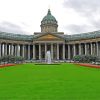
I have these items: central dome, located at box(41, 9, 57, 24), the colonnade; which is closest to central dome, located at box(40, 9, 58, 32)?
central dome, located at box(41, 9, 57, 24)

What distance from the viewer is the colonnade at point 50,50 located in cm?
12606

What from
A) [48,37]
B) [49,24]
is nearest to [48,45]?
[48,37]

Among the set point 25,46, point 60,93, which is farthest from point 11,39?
point 60,93

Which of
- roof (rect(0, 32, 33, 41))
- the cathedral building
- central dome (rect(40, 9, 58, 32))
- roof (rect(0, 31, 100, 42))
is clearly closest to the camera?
roof (rect(0, 31, 100, 42))

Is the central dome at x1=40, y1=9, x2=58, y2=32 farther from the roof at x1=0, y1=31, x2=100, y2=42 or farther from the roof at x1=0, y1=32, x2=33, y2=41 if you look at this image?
A: the roof at x1=0, y1=32, x2=33, y2=41

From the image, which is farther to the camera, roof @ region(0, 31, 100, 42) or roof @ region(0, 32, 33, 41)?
roof @ region(0, 32, 33, 41)

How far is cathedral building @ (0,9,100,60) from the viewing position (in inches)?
4752

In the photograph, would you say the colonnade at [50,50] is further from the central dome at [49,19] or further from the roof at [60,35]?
the central dome at [49,19]

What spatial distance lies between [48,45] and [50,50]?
10.5 ft

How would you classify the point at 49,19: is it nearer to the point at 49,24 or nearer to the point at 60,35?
the point at 49,24

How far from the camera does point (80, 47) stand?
124 metres

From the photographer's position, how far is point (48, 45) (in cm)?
13388

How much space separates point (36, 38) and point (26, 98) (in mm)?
115203

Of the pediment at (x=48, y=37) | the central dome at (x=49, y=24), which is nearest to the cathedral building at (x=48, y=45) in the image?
the pediment at (x=48, y=37)
